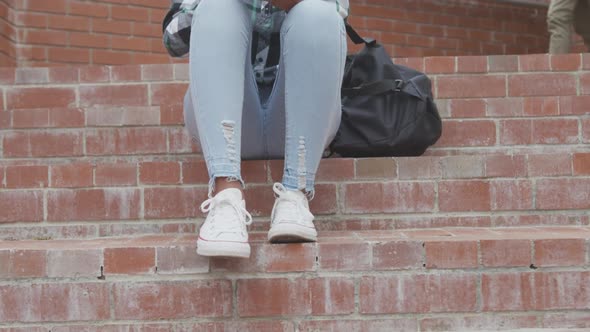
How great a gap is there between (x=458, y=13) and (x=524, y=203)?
319 cm

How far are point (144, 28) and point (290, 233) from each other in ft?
9.19

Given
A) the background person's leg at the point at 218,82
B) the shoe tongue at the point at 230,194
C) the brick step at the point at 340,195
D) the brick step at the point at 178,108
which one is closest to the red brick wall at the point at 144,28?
the brick step at the point at 178,108

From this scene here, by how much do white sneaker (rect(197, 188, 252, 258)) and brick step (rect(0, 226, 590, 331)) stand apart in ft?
0.24

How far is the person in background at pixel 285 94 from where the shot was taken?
143 cm

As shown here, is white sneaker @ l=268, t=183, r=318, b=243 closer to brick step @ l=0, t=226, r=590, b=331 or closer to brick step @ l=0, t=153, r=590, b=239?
brick step @ l=0, t=226, r=590, b=331

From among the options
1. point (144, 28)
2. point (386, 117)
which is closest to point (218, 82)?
point (386, 117)

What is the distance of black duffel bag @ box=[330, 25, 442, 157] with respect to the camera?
6.19 feet

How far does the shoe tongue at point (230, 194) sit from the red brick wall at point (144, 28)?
258 centimetres

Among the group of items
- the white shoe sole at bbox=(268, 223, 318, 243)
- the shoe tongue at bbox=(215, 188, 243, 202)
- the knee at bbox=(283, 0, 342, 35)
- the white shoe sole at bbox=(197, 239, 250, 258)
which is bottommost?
the white shoe sole at bbox=(197, 239, 250, 258)

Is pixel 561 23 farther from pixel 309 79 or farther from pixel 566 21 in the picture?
pixel 309 79

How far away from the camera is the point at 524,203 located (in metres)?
1.80

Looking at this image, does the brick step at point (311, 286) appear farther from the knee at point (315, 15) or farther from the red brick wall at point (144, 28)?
the red brick wall at point (144, 28)

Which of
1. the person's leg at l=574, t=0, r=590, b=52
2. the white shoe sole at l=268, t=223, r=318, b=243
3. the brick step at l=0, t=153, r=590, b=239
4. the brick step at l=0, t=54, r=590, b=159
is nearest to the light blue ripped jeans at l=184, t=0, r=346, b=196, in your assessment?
the white shoe sole at l=268, t=223, r=318, b=243

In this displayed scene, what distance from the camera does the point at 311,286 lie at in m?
1.40
